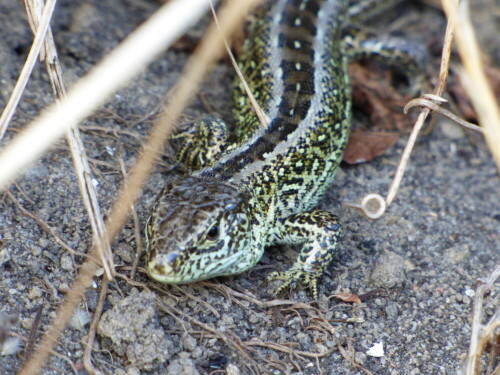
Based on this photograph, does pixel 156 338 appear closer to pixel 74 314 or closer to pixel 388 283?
pixel 74 314

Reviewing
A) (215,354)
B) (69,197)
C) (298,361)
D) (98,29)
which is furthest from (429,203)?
(98,29)

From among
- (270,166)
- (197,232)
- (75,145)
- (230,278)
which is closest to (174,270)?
(197,232)

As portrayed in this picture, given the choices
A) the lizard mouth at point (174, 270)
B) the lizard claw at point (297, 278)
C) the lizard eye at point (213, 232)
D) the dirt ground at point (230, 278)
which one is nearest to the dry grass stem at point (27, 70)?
the dirt ground at point (230, 278)

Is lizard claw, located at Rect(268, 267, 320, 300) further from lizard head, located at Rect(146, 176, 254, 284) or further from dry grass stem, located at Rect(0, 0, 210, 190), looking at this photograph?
dry grass stem, located at Rect(0, 0, 210, 190)

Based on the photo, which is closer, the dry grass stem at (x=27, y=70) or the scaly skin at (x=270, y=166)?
the dry grass stem at (x=27, y=70)

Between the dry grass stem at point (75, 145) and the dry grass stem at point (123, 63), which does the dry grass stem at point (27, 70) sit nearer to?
the dry grass stem at point (75, 145)

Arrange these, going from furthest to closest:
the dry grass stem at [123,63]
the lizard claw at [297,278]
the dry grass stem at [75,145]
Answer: the lizard claw at [297,278] → the dry grass stem at [75,145] → the dry grass stem at [123,63]
